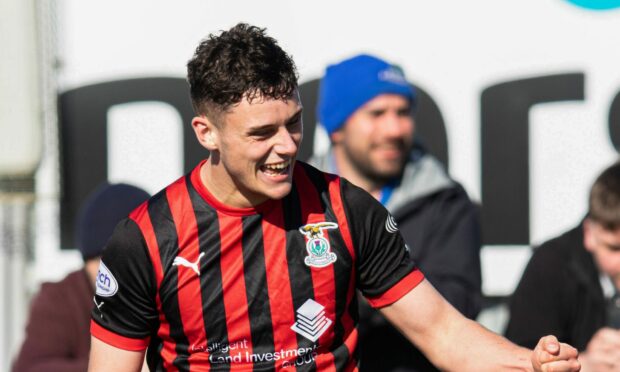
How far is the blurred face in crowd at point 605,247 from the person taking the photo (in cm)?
392

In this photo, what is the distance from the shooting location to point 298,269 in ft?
10.0

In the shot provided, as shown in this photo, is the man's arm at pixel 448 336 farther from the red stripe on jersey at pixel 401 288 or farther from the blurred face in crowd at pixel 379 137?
the blurred face in crowd at pixel 379 137

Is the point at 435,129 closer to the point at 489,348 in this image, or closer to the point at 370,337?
the point at 370,337

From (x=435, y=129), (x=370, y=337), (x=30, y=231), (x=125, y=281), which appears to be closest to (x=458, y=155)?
(x=435, y=129)

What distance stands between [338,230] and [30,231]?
2080 millimetres

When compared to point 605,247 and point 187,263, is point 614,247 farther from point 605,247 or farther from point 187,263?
point 187,263

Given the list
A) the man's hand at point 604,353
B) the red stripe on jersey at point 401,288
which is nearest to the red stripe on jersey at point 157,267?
the red stripe on jersey at point 401,288

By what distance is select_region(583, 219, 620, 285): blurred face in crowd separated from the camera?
12.9 ft

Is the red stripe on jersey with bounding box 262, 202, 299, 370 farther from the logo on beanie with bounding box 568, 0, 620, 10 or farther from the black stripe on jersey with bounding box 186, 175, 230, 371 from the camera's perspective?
the logo on beanie with bounding box 568, 0, 620, 10

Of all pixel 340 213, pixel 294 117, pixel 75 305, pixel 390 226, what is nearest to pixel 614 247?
pixel 390 226

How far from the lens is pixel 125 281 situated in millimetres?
2973

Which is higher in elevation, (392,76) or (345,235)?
(392,76)

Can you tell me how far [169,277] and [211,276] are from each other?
113 mm

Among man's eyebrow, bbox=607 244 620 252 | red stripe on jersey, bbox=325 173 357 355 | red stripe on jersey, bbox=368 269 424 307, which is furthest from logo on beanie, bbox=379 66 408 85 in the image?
red stripe on jersey, bbox=368 269 424 307
